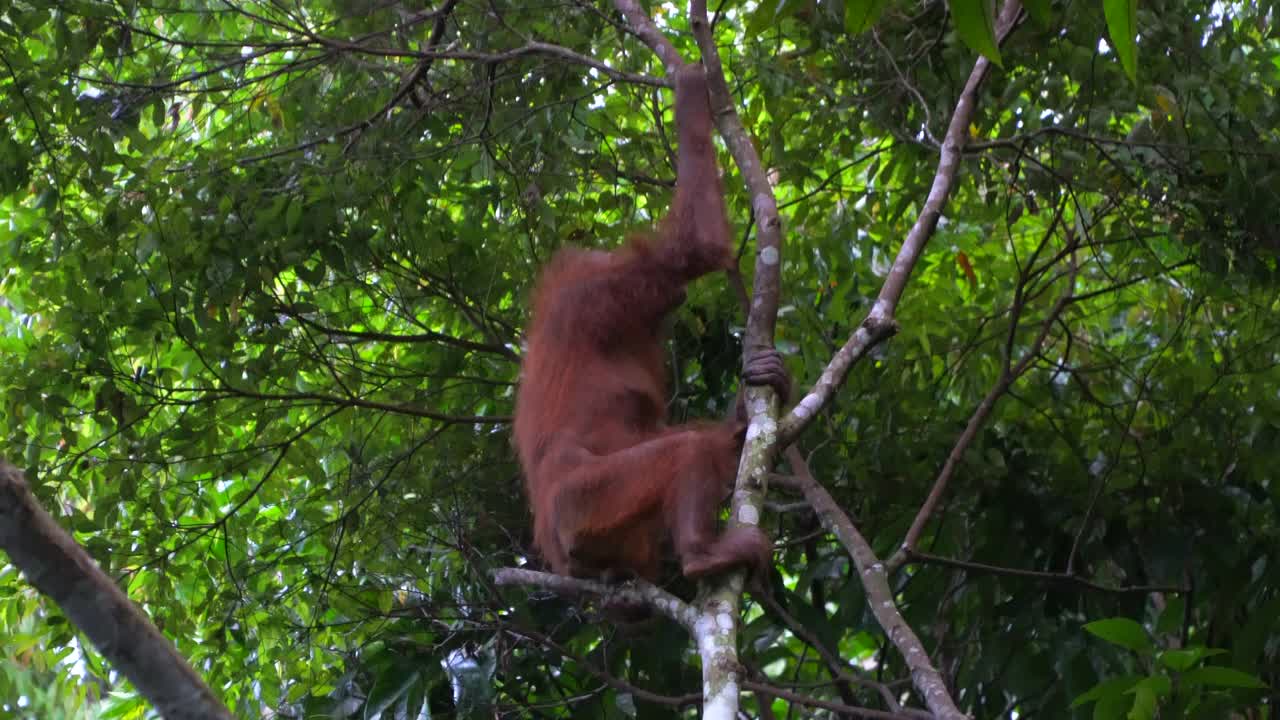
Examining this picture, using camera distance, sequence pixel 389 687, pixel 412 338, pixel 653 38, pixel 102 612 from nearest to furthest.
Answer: pixel 102 612, pixel 653 38, pixel 389 687, pixel 412 338

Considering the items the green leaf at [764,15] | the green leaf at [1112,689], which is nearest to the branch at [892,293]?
the green leaf at [764,15]

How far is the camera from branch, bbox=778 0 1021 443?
9.91 ft

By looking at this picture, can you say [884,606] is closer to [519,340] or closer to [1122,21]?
[1122,21]

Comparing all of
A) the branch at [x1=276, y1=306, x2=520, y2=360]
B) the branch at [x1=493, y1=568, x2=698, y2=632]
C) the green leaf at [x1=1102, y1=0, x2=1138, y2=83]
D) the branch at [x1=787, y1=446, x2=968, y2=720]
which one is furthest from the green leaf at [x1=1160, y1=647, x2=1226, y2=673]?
the branch at [x1=276, y1=306, x2=520, y2=360]

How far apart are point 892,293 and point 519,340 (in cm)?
237

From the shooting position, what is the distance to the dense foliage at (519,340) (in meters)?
4.51

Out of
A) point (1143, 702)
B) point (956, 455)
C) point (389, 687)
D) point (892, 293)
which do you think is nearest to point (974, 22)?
point (892, 293)

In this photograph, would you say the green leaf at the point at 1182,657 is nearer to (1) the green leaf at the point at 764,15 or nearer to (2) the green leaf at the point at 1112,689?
(2) the green leaf at the point at 1112,689

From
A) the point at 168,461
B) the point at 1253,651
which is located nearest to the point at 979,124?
the point at 1253,651

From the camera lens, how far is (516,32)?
4465 millimetres

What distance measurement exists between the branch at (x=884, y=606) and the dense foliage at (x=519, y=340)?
3.45ft

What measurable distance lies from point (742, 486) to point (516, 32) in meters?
2.24

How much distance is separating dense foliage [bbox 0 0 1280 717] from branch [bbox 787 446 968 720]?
41.4 inches

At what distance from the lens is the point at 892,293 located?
3156mm
